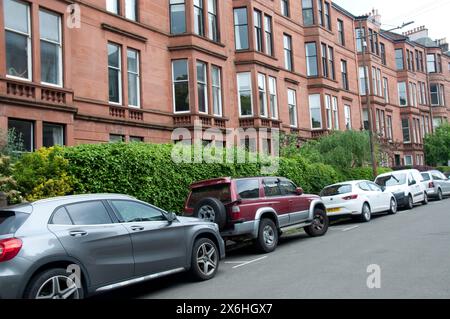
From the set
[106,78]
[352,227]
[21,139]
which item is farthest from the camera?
[106,78]

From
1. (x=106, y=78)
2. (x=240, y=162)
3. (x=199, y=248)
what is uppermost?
(x=106, y=78)

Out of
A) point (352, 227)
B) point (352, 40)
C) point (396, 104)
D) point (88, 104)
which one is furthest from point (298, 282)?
point (396, 104)

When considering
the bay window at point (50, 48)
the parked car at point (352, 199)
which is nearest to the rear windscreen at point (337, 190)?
the parked car at point (352, 199)

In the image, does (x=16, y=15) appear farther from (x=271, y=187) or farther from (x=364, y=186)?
(x=364, y=186)

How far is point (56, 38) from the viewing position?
16109 millimetres

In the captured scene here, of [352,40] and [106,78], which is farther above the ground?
[352,40]

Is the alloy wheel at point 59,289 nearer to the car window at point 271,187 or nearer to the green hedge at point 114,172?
the green hedge at point 114,172

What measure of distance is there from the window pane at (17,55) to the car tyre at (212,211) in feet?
26.9

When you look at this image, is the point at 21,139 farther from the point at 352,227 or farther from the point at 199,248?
the point at 352,227

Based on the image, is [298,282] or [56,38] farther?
[56,38]

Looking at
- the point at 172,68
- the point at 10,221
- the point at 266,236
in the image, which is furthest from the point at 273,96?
the point at 10,221

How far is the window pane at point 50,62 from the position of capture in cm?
1562

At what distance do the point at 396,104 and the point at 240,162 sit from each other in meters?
35.5

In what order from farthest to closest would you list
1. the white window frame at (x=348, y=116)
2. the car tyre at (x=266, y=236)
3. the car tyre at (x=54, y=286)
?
the white window frame at (x=348, y=116), the car tyre at (x=266, y=236), the car tyre at (x=54, y=286)
